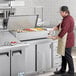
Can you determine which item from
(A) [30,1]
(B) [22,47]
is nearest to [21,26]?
(B) [22,47]

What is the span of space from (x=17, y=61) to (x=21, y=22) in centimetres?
87

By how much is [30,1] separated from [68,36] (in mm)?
2125

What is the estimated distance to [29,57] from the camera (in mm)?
4062

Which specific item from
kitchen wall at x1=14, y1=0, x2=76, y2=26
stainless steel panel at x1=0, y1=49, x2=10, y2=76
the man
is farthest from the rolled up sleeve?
kitchen wall at x1=14, y1=0, x2=76, y2=26

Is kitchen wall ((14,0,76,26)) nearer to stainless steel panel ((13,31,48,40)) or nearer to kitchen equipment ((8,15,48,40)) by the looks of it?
kitchen equipment ((8,15,48,40))

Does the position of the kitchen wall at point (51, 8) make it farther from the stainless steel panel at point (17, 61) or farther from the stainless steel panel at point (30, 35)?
the stainless steel panel at point (17, 61)

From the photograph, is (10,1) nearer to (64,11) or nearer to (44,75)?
(64,11)

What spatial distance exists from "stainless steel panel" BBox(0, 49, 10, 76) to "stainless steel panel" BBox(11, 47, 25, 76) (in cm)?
7

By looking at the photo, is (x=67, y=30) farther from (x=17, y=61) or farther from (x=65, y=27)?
(x=17, y=61)

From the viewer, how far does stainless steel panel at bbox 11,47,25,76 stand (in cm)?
351

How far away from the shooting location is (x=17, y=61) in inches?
140

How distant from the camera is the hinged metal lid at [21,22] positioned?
404cm

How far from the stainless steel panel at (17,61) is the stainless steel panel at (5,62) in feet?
0.24

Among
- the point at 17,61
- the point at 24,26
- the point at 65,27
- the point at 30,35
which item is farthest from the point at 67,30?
the point at 17,61
